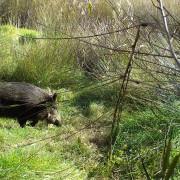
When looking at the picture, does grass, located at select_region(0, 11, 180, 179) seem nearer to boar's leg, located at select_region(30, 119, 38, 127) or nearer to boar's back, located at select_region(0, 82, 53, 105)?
boar's leg, located at select_region(30, 119, 38, 127)

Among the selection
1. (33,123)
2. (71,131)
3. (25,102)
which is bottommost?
(33,123)

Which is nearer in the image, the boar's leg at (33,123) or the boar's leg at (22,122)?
the boar's leg at (22,122)

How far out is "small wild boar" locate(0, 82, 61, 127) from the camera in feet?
20.1

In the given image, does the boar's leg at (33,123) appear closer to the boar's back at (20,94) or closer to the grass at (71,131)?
the grass at (71,131)

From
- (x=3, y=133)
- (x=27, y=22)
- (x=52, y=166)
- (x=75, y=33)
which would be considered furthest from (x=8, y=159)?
(x=27, y=22)

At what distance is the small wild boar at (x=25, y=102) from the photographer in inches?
241

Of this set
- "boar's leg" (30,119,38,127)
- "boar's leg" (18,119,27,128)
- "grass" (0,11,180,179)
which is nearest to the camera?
"grass" (0,11,180,179)

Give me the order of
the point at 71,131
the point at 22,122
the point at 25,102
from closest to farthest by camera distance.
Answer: the point at 71,131 < the point at 25,102 < the point at 22,122

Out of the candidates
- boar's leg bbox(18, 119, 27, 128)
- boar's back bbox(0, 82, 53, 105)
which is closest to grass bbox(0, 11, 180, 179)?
boar's leg bbox(18, 119, 27, 128)

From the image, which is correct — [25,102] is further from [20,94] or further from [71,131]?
[71,131]

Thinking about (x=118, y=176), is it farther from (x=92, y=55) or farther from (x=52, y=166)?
(x=92, y=55)

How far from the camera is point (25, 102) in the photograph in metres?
6.10

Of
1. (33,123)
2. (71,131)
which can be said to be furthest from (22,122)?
(71,131)

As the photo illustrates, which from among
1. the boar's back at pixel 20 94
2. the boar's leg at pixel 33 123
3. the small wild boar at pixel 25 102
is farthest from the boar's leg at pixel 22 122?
the boar's back at pixel 20 94
